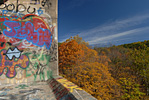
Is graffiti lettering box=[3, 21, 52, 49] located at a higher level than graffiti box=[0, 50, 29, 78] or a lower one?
higher

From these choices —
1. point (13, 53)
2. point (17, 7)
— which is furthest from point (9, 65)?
point (17, 7)

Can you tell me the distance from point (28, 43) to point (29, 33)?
0.46 m

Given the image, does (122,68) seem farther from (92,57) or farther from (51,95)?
(51,95)

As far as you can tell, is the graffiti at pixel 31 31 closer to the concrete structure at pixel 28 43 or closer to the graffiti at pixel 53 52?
the concrete structure at pixel 28 43

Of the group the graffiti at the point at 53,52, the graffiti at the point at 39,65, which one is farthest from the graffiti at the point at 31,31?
the graffiti at the point at 39,65

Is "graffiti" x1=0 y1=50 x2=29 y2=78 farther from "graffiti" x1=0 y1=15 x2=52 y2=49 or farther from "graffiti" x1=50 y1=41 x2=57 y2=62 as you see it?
"graffiti" x1=50 y1=41 x2=57 y2=62

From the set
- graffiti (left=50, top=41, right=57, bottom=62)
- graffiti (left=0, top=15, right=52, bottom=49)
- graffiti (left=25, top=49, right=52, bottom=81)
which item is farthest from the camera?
graffiti (left=50, top=41, right=57, bottom=62)

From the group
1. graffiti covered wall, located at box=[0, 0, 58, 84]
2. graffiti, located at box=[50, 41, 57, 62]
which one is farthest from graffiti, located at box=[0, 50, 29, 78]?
graffiti, located at box=[50, 41, 57, 62]

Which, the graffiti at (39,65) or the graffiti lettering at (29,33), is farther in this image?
the graffiti at (39,65)

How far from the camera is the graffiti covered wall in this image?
4328 mm

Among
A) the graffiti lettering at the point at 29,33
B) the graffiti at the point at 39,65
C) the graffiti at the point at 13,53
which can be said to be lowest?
the graffiti at the point at 39,65

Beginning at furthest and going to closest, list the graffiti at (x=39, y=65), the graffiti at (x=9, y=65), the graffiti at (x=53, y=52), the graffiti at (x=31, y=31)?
the graffiti at (x=53, y=52)
the graffiti at (x=39, y=65)
the graffiti at (x=31, y=31)
the graffiti at (x=9, y=65)

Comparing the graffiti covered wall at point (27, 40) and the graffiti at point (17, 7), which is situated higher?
the graffiti at point (17, 7)

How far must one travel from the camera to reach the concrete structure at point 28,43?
4305mm
